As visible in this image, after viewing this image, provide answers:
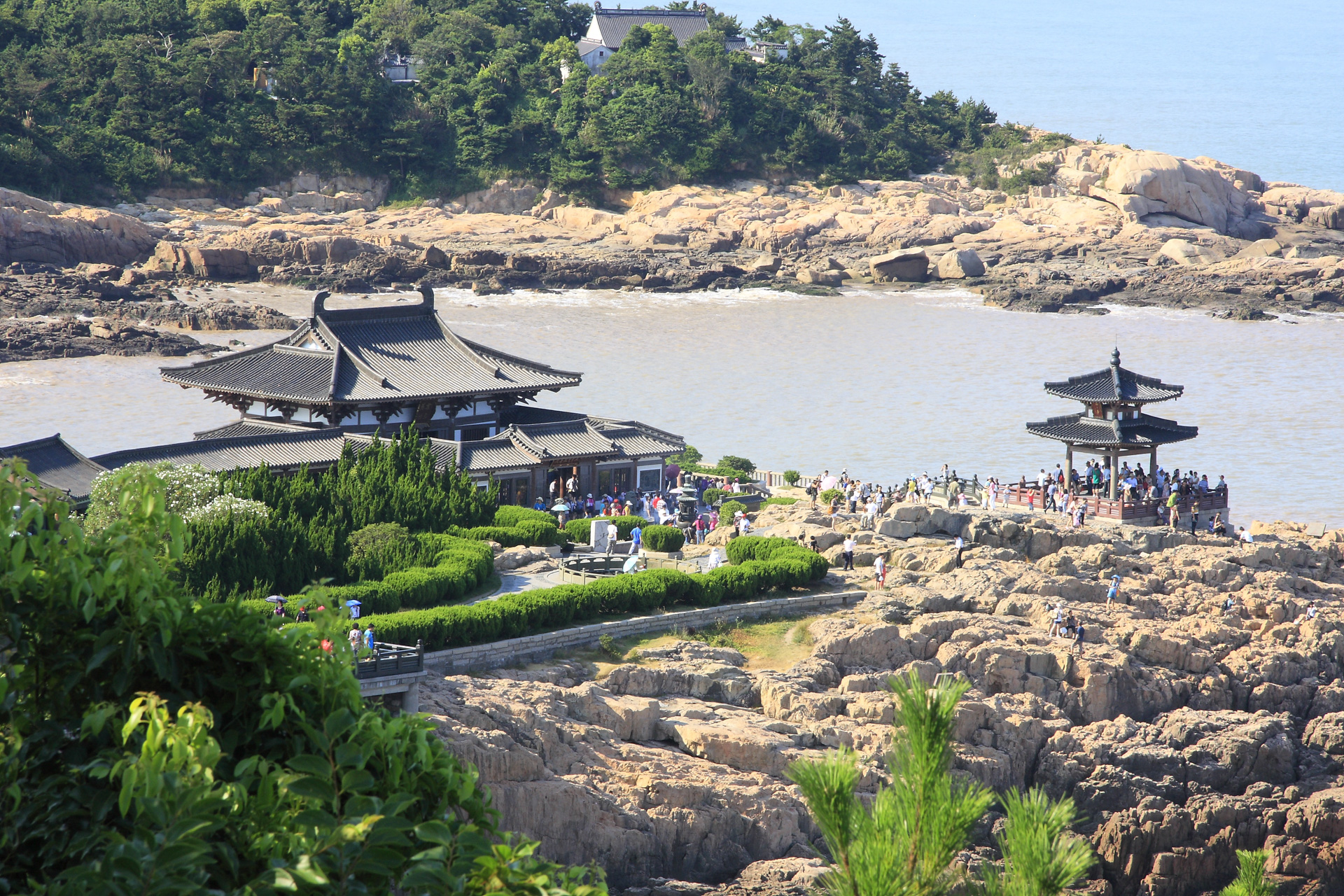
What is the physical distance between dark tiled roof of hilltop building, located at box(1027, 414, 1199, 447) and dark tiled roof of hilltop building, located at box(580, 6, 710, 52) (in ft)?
276

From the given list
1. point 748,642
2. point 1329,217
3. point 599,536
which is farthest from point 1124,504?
point 1329,217

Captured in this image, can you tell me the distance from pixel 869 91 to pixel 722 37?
40.7 ft

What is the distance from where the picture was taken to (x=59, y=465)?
30000 millimetres

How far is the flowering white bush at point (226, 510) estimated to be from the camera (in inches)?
1031

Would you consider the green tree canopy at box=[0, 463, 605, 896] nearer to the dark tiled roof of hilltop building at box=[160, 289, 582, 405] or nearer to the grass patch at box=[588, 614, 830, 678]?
the grass patch at box=[588, 614, 830, 678]

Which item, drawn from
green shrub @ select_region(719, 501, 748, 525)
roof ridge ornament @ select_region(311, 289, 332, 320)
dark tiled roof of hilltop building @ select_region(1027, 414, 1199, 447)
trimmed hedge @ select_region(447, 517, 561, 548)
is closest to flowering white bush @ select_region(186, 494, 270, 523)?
trimmed hedge @ select_region(447, 517, 561, 548)

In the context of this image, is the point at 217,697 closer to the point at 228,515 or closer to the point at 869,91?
the point at 228,515

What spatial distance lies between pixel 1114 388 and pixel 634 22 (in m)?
87.5

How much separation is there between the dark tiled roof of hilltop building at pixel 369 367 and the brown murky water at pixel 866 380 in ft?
41.4

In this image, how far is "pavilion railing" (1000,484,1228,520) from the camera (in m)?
35.8

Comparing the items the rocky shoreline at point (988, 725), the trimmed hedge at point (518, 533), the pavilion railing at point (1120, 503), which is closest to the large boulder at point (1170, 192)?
the pavilion railing at point (1120, 503)

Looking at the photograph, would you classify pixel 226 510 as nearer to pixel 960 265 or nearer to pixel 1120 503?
pixel 1120 503

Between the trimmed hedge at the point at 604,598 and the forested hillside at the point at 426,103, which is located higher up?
the forested hillside at the point at 426,103

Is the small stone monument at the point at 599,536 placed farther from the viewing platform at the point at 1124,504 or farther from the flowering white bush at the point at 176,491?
the viewing platform at the point at 1124,504
